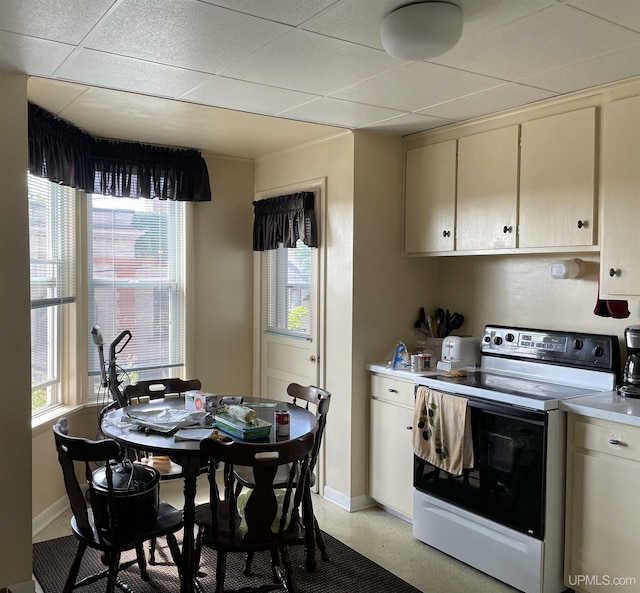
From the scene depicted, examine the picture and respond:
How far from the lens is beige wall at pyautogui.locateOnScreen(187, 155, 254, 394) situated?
14.9 ft

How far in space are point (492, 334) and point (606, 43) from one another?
1794mm

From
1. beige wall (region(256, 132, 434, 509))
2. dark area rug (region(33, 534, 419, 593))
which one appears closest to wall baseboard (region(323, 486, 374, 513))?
beige wall (region(256, 132, 434, 509))

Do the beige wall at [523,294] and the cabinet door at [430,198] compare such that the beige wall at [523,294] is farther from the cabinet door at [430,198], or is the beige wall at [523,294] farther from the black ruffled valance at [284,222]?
the black ruffled valance at [284,222]

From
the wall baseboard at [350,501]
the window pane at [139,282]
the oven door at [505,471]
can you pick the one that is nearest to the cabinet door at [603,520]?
the oven door at [505,471]

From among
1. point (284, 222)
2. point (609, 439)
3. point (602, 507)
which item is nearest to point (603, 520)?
point (602, 507)

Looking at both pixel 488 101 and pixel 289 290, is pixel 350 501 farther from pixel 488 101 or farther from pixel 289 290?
pixel 488 101

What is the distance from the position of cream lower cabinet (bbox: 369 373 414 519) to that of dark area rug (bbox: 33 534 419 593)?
50 centimetres

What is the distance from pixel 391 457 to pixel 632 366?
57.0 inches

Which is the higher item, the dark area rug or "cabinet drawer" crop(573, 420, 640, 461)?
"cabinet drawer" crop(573, 420, 640, 461)

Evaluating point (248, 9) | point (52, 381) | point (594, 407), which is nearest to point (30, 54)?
point (248, 9)

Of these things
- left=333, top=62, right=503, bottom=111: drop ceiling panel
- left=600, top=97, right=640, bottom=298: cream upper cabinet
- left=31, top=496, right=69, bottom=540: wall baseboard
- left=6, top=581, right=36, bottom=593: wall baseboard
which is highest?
left=333, top=62, right=503, bottom=111: drop ceiling panel

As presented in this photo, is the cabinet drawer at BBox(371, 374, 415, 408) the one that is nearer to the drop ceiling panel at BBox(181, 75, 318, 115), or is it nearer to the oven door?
the oven door

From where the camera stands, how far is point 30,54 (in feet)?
7.86

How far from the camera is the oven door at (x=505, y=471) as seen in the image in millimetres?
2717
